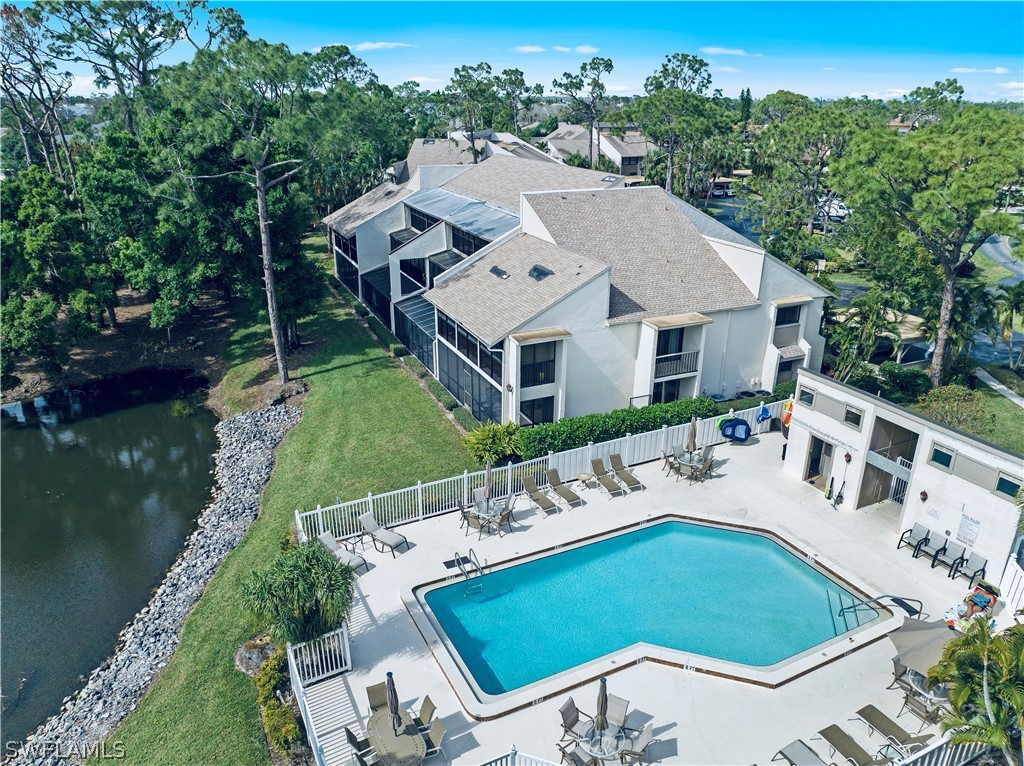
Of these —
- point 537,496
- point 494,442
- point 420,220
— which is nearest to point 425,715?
point 537,496

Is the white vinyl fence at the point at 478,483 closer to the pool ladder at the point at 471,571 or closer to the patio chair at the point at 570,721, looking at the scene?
the pool ladder at the point at 471,571

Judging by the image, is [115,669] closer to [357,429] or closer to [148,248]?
[357,429]

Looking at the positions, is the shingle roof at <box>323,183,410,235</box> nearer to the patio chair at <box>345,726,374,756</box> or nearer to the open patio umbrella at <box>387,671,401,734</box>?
the open patio umbrella at <box>387,671,401,734</box>

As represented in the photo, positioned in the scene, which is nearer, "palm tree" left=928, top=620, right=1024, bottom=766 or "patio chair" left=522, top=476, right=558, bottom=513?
"palm tree" left=928, top=620, right=1024, bottom=766

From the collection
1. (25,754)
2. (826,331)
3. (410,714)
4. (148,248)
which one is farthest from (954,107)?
(25,754)

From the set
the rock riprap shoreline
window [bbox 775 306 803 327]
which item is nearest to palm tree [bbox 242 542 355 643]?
the rock riprap shoreline

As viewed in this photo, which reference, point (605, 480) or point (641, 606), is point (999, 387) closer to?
point (605, 480)
